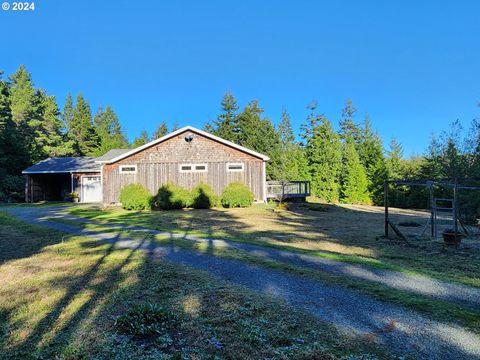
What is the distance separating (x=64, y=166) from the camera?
1128 inches

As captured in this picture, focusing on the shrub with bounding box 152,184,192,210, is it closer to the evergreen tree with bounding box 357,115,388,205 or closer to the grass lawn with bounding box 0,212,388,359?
the grass lawn with bounding box 0,212,388,359

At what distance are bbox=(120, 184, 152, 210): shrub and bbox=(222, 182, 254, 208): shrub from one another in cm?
465

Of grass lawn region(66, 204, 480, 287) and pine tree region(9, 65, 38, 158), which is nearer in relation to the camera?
grass lawn region(66, 204, 480, 287)

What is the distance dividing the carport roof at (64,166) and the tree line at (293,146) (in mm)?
2997

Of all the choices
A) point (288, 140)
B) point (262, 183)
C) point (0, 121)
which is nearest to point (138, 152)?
point (262, 183)

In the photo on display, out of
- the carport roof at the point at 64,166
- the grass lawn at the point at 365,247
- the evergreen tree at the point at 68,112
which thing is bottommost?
the grass lawn at the point at 365,247

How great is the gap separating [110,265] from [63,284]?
3.96 ft

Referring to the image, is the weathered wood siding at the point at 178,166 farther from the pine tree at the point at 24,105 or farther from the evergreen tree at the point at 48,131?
the evergreen tree at the point at 48,131

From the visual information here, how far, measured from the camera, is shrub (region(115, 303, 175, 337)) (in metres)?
3.51

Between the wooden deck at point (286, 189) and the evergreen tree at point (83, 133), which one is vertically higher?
the evergreen tree at point (83, 133)

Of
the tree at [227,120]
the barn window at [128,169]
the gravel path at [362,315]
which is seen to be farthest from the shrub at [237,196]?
the tree at [227,120]

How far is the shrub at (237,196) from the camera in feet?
67.2

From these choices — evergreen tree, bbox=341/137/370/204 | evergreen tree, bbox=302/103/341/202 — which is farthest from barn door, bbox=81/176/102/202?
evergreen tree, bbox=341/137/370/204

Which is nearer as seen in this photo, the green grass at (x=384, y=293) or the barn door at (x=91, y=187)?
the green grass at (x=384, y=293)
